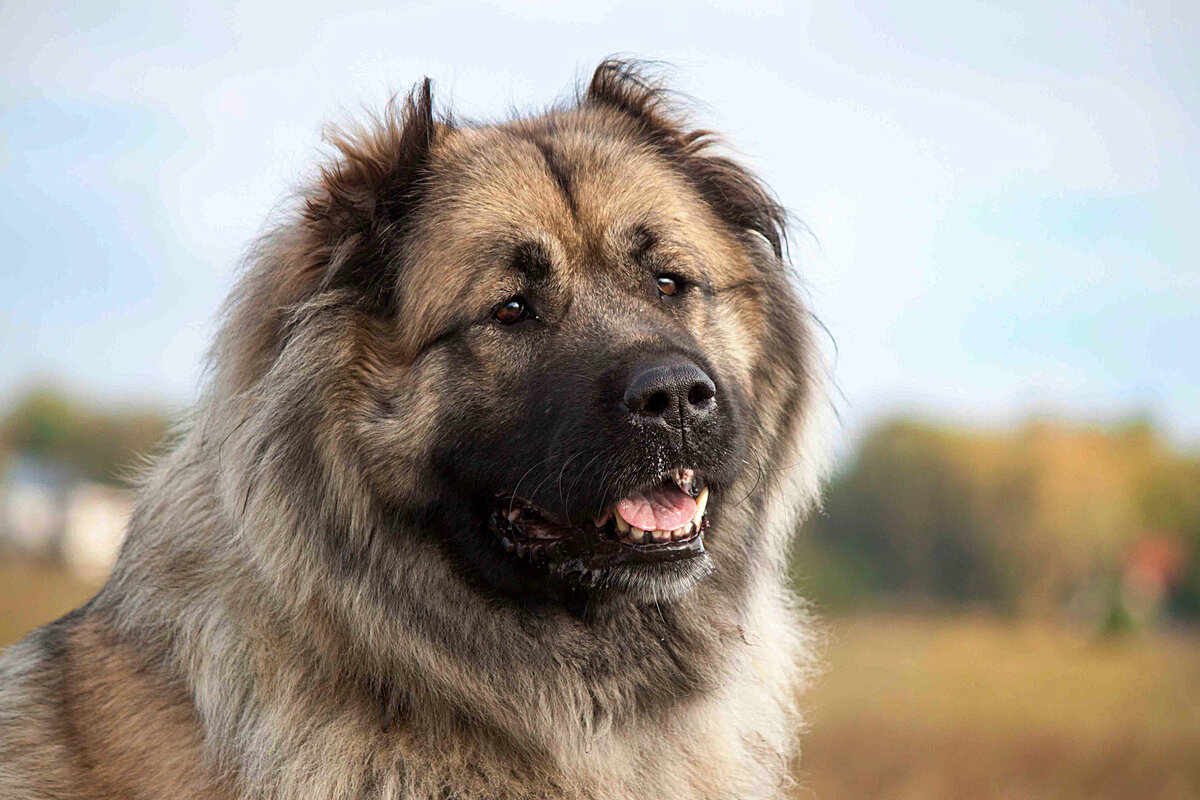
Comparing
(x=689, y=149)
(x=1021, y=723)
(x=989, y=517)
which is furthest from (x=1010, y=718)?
(x=689, y=149)

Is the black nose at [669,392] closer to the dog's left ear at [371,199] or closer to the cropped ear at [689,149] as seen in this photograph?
the dog's left ear at [371,199]

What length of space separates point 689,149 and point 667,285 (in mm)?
776

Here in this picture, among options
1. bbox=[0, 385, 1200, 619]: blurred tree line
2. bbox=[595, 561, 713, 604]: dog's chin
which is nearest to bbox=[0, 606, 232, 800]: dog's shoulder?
bbox=[595, 561, 713, 604]: dog's chin

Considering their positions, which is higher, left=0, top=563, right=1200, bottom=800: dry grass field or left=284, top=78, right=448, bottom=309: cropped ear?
left=284, top=78, right=448, bottom=309: cropped ear

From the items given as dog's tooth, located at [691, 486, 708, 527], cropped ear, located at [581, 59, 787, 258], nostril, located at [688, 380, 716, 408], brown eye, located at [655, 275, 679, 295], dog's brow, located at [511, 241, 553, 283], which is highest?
cropped ear, located at [581, 59, 787, 258]

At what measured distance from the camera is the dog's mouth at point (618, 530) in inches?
130

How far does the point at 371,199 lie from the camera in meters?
3.56

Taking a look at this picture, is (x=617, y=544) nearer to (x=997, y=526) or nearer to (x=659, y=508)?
(x=659, y=508)

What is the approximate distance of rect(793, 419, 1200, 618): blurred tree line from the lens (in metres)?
15.8

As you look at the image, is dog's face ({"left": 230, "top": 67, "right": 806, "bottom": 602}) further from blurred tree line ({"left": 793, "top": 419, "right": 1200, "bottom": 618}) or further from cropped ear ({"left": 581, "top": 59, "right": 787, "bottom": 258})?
blurred tree line ({"left": 793, "top": 419, "right": 1200, "bottom": 618})

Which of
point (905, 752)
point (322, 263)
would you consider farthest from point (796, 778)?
point (905, 752)

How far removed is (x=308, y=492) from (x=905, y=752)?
32.0 ft

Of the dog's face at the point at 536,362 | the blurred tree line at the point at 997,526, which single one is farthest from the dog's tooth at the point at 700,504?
the blurred tree line at the point at 997,526

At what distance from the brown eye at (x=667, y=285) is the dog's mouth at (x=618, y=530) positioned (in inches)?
27.5
